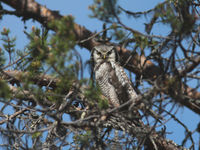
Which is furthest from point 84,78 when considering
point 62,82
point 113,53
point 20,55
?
point 113,53

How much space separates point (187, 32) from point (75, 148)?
1.78 m

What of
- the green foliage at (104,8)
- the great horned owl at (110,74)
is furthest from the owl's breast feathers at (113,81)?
the green foliage at (104,8)

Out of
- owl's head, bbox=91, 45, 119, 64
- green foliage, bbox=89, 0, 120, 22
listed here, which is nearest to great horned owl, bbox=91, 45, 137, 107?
owl's head, bbox=91, 45, 119, 64

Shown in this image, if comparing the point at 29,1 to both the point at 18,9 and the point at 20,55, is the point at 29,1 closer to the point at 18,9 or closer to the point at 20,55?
the point at 18,9

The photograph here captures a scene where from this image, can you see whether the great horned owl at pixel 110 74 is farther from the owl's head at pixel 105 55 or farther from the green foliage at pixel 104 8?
the green foliage at pixel 104 8

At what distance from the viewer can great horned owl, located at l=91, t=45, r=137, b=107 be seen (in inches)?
163

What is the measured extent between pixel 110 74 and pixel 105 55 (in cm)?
32

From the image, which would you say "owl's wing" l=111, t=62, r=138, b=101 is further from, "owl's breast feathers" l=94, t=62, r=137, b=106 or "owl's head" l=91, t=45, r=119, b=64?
"owl's head" l=91, t=45, r=119, b=64

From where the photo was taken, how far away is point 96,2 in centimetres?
203

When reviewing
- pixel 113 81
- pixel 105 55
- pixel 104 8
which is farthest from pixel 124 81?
pixel 104 8

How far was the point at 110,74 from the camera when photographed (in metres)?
4.34

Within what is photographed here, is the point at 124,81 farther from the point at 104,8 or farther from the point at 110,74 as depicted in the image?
the point at 104,8

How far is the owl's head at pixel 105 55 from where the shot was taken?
4.35 m

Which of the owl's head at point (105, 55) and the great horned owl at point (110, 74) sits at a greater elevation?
the owl's head at point (105, 55)
